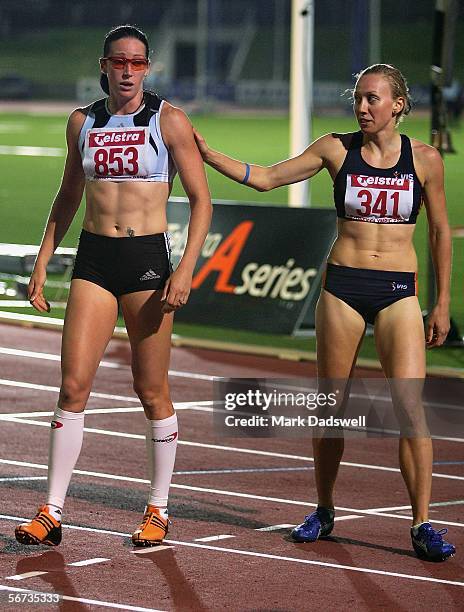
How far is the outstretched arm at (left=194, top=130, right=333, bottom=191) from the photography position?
7.59 meters

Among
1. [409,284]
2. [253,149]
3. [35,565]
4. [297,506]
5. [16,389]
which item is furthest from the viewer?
[253,149]

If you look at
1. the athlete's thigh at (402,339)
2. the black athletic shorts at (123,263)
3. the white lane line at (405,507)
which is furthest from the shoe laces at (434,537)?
the black athletic shorts at (123,263)

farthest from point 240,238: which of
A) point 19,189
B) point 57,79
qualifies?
point 57,79

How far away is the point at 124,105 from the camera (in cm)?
735

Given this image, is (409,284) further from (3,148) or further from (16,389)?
(3,148)

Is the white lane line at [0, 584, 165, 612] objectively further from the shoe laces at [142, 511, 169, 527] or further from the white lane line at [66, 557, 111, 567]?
the shoe laces at [142, 511, 169, 527]

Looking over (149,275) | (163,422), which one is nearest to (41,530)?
(163,422)

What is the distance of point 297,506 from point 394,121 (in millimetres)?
2285

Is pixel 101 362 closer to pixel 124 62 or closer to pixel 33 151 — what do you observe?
pixel 124 62

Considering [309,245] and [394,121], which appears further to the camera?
[309,245]

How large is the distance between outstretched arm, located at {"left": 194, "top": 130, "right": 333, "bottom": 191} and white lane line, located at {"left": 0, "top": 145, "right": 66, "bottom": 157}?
35.1 meters

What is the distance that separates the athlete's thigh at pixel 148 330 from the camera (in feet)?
24.3

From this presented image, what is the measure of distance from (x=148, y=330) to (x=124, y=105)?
1061mm

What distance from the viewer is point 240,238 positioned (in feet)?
50.4
